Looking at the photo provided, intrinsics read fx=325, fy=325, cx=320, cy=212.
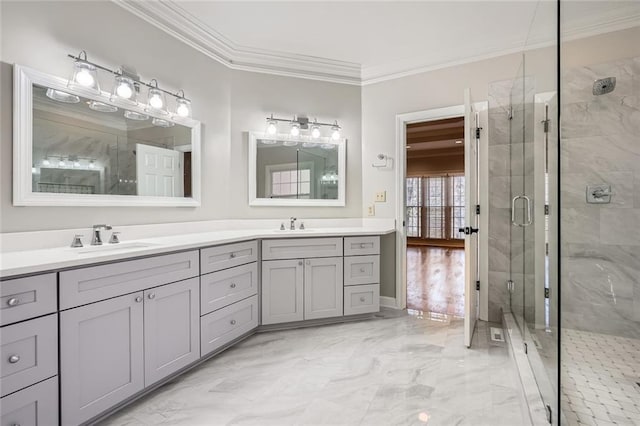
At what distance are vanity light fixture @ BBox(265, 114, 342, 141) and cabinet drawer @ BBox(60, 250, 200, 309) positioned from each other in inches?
63.2

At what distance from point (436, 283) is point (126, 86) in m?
4.01

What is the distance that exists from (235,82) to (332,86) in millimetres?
983

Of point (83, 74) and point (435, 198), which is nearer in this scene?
point (83, 74)

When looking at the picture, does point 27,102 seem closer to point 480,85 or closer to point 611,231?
point 480,85

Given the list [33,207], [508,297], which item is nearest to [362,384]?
[508,297]

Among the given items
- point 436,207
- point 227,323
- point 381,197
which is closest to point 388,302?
point 381,197

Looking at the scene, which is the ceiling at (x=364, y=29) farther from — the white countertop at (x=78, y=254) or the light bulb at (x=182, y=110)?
the white countertop at (x=78, y=254)

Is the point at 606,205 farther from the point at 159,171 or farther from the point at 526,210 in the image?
the point at 159,171

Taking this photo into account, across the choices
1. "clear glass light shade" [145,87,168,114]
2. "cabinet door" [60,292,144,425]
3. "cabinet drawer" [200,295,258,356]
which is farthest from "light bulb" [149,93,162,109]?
"cabinet drawer" [200,295,258,356]

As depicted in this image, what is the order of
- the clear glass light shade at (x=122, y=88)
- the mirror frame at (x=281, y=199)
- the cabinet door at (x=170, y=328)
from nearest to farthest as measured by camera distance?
the cabinet door at (x=170, y=328) < the clear glass light shade at (x=122, y=88) < the mirror frame at (x=281, y=199)

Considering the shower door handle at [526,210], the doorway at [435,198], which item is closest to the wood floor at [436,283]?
the doorway at [435,198]

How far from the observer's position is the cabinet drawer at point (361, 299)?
2930 mm

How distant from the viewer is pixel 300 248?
2.75m

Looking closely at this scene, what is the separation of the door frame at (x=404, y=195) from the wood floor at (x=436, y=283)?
0.90 feet
